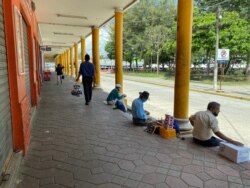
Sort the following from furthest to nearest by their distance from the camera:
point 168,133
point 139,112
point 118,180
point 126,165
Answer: point 139,112 → point 168,133 → point 126,165 → point 118,180

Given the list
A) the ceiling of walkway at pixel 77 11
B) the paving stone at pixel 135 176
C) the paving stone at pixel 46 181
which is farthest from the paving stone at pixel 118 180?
the ceiling of walkway at pixel 77 11

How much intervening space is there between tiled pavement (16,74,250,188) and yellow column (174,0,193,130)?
2.61 feet

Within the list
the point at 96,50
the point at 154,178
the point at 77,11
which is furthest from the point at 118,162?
the point at 96,50

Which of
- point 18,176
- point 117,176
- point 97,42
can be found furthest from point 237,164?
point 97,42

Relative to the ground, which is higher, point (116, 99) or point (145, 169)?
point (116, 99)

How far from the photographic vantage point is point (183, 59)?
561 cm

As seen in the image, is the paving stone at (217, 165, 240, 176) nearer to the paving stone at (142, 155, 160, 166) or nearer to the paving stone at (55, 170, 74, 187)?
the paving stone at (142, 155, 160, 166)

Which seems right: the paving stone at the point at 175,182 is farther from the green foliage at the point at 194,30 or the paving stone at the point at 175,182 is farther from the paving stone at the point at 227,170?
the green foliage at the point at 194,30

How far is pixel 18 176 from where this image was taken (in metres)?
3.43

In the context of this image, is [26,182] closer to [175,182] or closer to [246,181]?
[175,182]

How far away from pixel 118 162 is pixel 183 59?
9.04 ft

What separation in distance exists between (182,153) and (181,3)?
3.07 meters

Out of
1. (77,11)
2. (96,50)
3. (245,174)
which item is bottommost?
(245,174)

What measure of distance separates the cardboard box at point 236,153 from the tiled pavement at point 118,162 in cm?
10
